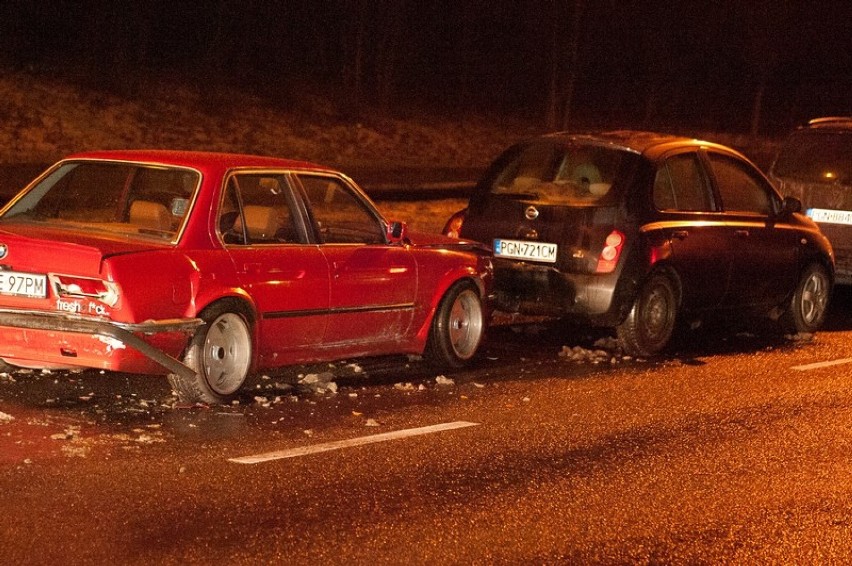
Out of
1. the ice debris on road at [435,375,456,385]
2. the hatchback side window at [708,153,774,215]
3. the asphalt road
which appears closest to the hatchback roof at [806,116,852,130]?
the hatchback side window at [708,153,774,215]

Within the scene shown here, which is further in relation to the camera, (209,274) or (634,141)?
(634,141)

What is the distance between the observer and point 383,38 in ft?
144

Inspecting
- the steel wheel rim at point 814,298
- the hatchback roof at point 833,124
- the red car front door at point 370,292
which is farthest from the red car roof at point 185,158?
the hatchback roof at point 833,124

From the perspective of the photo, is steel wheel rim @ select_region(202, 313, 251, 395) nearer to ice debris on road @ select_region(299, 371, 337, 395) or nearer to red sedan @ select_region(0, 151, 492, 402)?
red sedan @ select_region(0, 151, 492, 402)

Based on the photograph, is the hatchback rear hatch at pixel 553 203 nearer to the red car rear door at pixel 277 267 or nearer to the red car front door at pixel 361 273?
the red car front door at pixel 361 273

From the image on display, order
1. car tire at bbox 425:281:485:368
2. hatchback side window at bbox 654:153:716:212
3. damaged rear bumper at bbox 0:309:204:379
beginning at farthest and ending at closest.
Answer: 1. hatchback side window at bbox 654:153:716:212
2. car tire at bbox 425:281:485:368
3. damaged rear bumper at bbox 0:309:204:379

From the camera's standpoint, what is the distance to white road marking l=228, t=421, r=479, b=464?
6944 millimetres

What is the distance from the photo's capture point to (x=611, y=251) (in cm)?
1052

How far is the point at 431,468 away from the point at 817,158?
9.20 m

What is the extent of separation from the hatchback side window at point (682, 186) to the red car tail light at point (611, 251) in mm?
548

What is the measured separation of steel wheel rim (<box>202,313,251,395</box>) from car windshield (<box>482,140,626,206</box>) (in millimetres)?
3461

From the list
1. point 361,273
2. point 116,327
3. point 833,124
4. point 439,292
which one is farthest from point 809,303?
point 116,327

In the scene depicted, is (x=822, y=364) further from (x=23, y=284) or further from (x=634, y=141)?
(x=23, y=284)

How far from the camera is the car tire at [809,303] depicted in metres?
12.7
